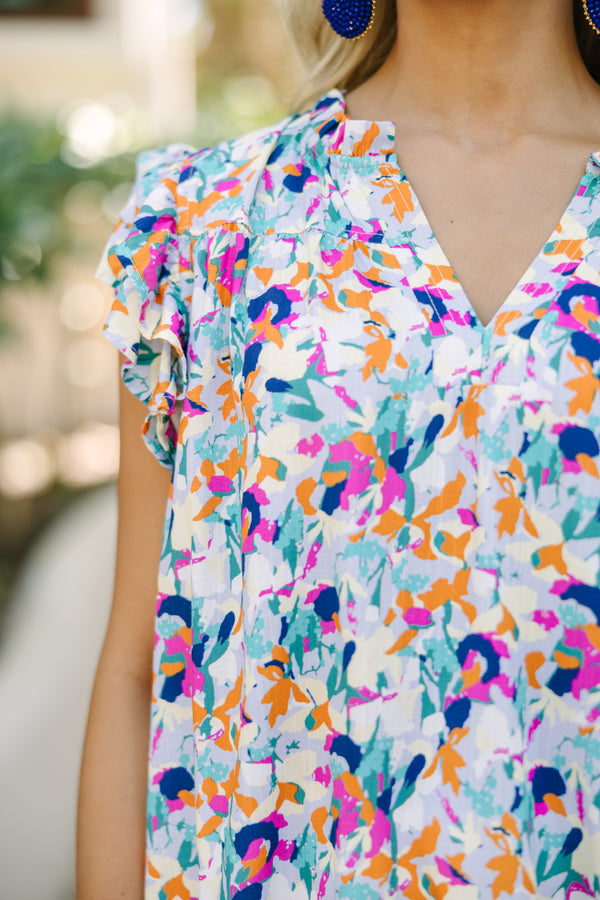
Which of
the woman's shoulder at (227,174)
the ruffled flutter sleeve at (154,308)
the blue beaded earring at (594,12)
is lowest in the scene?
the ruffled flutter sleeve at (154,308)

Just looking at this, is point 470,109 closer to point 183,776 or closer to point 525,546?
point 525,546

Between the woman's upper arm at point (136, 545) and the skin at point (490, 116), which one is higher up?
the skin at point (490, 116)

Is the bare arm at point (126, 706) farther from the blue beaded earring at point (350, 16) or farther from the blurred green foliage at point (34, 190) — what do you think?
the blurred green foliage at point (34, 190)

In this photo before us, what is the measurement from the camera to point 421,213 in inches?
39.6

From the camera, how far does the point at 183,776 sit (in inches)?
42.7

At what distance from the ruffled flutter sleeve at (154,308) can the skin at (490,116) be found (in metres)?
0.28

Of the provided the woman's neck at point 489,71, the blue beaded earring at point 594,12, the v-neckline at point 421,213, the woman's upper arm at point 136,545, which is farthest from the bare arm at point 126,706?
the blue beaded earring at point 594,12

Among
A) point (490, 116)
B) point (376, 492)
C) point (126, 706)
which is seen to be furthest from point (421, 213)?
point (126, 706)

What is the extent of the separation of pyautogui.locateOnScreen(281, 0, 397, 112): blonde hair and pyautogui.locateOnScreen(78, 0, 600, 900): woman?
0.13m

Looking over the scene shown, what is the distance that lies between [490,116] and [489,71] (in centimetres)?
5

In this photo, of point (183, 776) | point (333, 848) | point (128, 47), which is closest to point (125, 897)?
point (183, 776)

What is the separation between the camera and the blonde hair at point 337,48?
1249 mm

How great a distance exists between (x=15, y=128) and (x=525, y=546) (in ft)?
9.99

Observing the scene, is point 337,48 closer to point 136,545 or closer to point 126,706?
point 136,545
